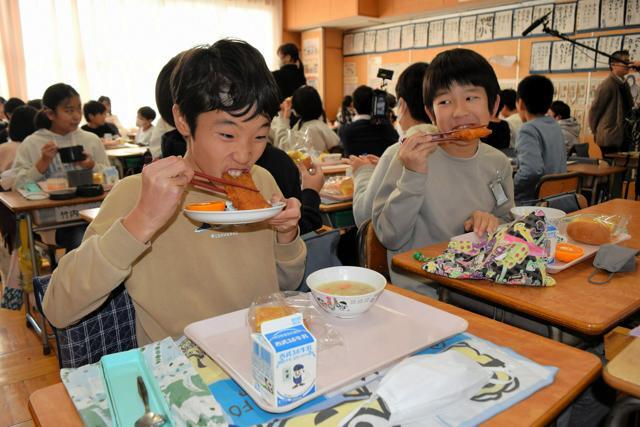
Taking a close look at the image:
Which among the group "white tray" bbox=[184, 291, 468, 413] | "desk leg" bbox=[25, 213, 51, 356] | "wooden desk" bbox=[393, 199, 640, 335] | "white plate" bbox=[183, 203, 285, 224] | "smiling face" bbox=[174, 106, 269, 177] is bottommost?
"desk leg" bbox=[25, 213, 51, 356]

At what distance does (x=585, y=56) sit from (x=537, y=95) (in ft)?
10.4

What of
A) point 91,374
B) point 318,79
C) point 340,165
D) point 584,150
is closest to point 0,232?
point 340,165

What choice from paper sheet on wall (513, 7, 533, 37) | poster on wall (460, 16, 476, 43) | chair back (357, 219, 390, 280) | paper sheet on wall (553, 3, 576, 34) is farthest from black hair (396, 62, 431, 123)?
poster on wall (460, 16, 476, 43)

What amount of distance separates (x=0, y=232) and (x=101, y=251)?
2.77 meters

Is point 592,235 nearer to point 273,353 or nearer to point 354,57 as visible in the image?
point 273,353

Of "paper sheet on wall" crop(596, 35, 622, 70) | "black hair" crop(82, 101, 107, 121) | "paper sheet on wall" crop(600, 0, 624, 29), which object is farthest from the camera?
"black hair" crop(82, 101, 107, 121)

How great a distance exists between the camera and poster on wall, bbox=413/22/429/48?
820cm

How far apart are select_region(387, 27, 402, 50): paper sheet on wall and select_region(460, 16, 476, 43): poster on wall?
1.38 m

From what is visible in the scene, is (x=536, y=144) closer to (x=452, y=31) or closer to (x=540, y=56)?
(x=540, y=56)

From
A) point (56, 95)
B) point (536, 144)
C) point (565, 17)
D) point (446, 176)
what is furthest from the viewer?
point (565, 17)

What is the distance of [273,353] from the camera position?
701 millimetres

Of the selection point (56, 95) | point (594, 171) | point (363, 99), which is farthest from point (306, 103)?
point (594, 171)

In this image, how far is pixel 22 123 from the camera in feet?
12.8

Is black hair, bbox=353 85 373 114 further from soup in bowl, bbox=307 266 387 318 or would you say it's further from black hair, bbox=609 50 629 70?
soup in bowl, bbox=307 266 387 318
